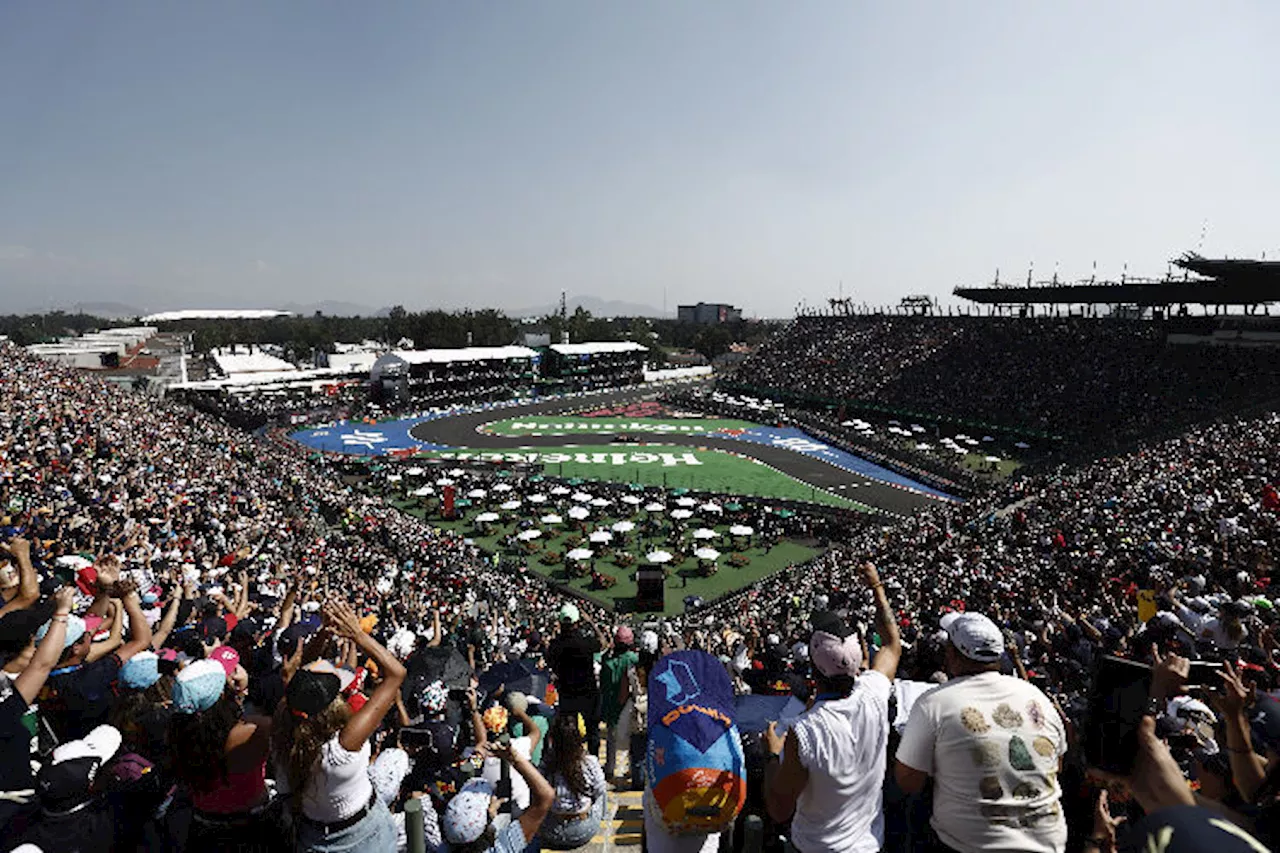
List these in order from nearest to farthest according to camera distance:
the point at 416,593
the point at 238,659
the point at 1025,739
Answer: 1. the point at 1025,739
2. the point at 238,659
3. the point at 416,593

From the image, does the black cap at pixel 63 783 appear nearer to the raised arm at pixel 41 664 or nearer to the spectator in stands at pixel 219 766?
the spectator in stands at pixel 219 766

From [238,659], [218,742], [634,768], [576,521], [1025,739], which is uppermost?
[1025,739]

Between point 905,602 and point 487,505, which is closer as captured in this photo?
point 905,602

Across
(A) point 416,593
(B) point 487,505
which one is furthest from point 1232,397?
(A) point 416,593

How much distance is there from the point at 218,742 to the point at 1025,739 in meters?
4.34

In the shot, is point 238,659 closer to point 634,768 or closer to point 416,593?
point 634,768

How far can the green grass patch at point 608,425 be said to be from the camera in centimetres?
5803

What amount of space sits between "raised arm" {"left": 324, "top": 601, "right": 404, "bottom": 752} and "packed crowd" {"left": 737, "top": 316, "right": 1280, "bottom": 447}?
42.6 meters

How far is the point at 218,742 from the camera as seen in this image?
3861mm

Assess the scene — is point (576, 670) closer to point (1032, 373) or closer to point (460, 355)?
point (1032, 373)

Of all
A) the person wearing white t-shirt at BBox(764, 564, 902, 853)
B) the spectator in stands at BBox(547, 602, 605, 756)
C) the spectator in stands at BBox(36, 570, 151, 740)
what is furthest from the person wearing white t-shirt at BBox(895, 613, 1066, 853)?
the spectator in stands at BBox(36, 570, 151, 740)

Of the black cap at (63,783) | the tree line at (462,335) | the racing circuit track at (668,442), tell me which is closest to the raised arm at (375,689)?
the black cap at (63,783)

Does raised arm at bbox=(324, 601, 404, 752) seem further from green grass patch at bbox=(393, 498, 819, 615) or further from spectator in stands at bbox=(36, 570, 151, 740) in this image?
green grass patch at bbox=(393, 498, 819, 615)

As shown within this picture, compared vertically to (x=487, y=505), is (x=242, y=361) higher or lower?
higher
